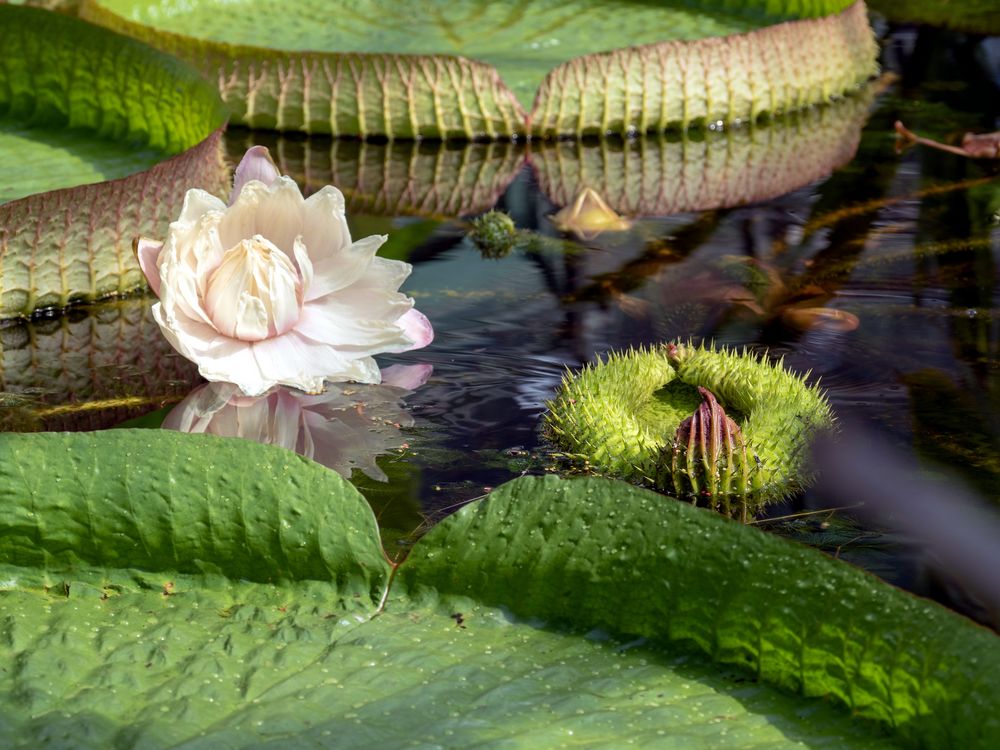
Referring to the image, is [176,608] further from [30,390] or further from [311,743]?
[30,390]

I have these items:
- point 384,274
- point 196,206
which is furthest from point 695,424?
point 196,206

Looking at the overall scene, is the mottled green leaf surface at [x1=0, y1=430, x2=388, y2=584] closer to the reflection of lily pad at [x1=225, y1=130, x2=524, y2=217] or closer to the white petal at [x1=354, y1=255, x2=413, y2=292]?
the white petal at [x1=354, y1=255, x2=413, y2=292]

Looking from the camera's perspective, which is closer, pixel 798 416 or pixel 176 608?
pixel 176 608

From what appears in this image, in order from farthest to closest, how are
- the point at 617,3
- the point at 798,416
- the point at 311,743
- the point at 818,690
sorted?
the point at 617,3
the point at 798,416
the point at 818,690
the point at 311,743

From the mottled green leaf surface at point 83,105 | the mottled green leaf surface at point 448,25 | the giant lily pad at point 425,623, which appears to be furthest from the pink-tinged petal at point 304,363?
the mottled green leaf surface at point 448,25

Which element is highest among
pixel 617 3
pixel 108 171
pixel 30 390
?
pixel 617 3

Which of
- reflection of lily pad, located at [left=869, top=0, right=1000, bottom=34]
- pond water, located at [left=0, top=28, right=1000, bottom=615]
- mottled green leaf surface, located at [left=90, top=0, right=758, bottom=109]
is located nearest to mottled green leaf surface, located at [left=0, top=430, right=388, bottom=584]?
pond water, located at [left=0, top=28, right=1000, bottom=615]

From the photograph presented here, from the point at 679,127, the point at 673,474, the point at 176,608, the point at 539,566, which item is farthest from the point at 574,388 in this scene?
the point at 679,127
